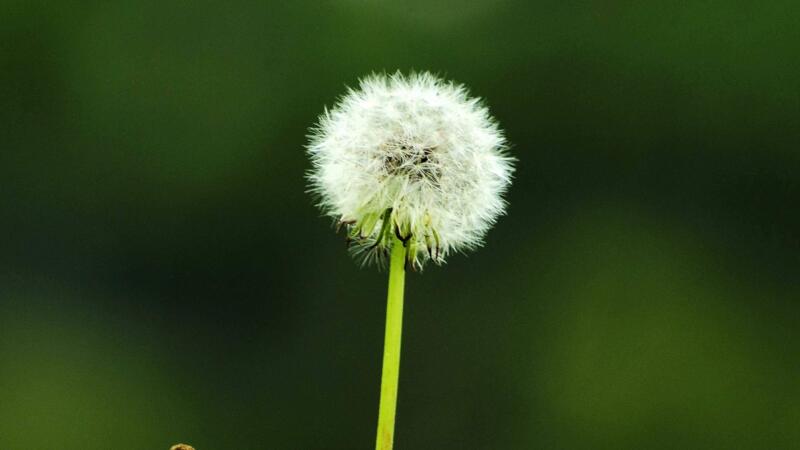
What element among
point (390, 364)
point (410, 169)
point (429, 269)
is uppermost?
point (429, 269)

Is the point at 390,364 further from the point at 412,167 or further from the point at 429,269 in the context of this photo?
the point at 429,269

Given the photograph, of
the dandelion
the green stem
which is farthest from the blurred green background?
the green stem

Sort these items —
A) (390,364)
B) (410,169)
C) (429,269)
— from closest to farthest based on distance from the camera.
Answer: (390,364)
(410,169)
(429,269)

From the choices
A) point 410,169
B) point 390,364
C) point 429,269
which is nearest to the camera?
point 390,364

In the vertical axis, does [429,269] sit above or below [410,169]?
above

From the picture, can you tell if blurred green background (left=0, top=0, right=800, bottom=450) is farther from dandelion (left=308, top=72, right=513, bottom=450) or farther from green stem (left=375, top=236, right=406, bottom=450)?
green stem (left=375, top=236, right=406, bottom=450)

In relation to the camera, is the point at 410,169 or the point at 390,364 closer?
the point at 390,364

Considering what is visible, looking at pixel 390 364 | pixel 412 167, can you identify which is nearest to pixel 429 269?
pixel 412 167
